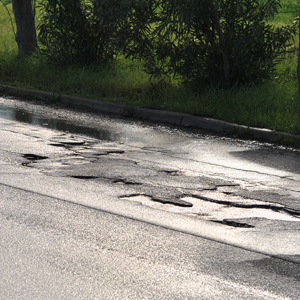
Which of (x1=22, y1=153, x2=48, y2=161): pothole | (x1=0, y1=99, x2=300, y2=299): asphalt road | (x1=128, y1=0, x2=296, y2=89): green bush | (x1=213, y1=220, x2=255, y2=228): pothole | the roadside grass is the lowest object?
(x1=213, y1=220, x2=255, y2=228): pothole

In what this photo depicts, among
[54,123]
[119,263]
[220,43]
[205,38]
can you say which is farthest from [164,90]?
[119,263]

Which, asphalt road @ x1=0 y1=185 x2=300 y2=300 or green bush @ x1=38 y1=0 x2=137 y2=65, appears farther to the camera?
green bush @ x1=38 y1=0 x2=137 y2=65

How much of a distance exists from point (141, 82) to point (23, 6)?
5.31 m

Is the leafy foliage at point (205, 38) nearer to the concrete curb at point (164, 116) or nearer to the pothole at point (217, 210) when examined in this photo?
the concrete curb at point (164, 116)

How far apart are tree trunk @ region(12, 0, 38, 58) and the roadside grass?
18.4 inches

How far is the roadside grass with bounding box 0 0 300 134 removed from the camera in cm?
977

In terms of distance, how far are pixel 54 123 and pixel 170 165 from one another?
134 inches

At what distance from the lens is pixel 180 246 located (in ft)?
14.2

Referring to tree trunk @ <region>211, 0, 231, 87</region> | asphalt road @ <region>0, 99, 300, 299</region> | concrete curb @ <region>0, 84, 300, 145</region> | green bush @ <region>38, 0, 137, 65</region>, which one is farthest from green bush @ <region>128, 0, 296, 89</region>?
asphalt road @ <region>0, 99, 300, 299</region>

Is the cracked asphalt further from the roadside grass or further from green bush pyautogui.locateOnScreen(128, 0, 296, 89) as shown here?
green bush pyautogui.locateOnScreen(128, 0, 296, 89)

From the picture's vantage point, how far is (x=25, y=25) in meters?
16.1

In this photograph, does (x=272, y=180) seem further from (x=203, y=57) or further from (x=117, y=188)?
(x=203, y=57)

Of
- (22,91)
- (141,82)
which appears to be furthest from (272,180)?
(22,91)

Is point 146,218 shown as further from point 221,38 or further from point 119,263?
point 221,38
